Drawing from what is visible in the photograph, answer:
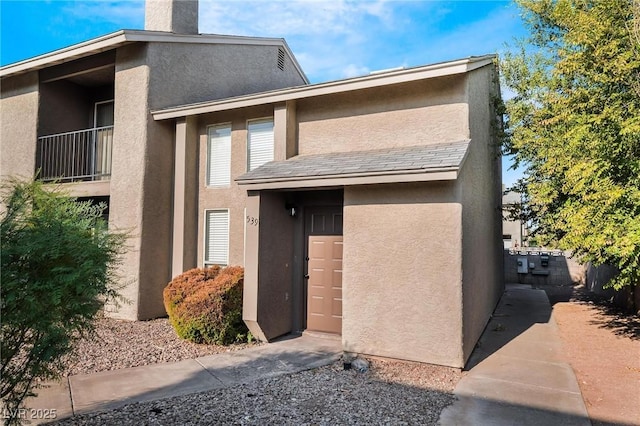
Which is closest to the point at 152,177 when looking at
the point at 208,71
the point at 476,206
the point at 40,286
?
the point at 208,71

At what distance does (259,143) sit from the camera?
9367 mm

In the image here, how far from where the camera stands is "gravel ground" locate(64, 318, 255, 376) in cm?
633

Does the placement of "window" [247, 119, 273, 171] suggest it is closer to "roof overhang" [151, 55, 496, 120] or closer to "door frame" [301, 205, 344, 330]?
"roof overhang" [151, 55, 496, 120]

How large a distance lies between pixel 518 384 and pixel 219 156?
8.11m

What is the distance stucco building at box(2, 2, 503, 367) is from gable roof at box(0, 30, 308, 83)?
0.16 feet

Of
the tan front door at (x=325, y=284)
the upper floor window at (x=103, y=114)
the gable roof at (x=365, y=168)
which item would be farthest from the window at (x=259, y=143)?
the upper floor window at (x=103, y=114)

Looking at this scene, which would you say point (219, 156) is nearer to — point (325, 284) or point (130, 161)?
point (130, 161)

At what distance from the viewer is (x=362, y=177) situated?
6.50m

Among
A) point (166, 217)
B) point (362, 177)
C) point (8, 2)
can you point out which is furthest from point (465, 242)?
point (8, 2)

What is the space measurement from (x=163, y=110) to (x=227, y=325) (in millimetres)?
→ 5765

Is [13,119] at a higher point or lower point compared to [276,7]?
lower

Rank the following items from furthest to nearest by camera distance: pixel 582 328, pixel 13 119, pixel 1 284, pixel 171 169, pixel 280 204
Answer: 1. pixel 13 119
2. pixel 171 169
3. pixel 582 328
4. pixel 280 204
5. pixel 1 284

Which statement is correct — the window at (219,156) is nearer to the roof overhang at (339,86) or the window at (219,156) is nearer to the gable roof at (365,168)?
the roof overhang at (339,86)

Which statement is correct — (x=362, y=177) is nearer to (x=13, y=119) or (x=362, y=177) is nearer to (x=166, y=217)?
(x=166, y=217)
